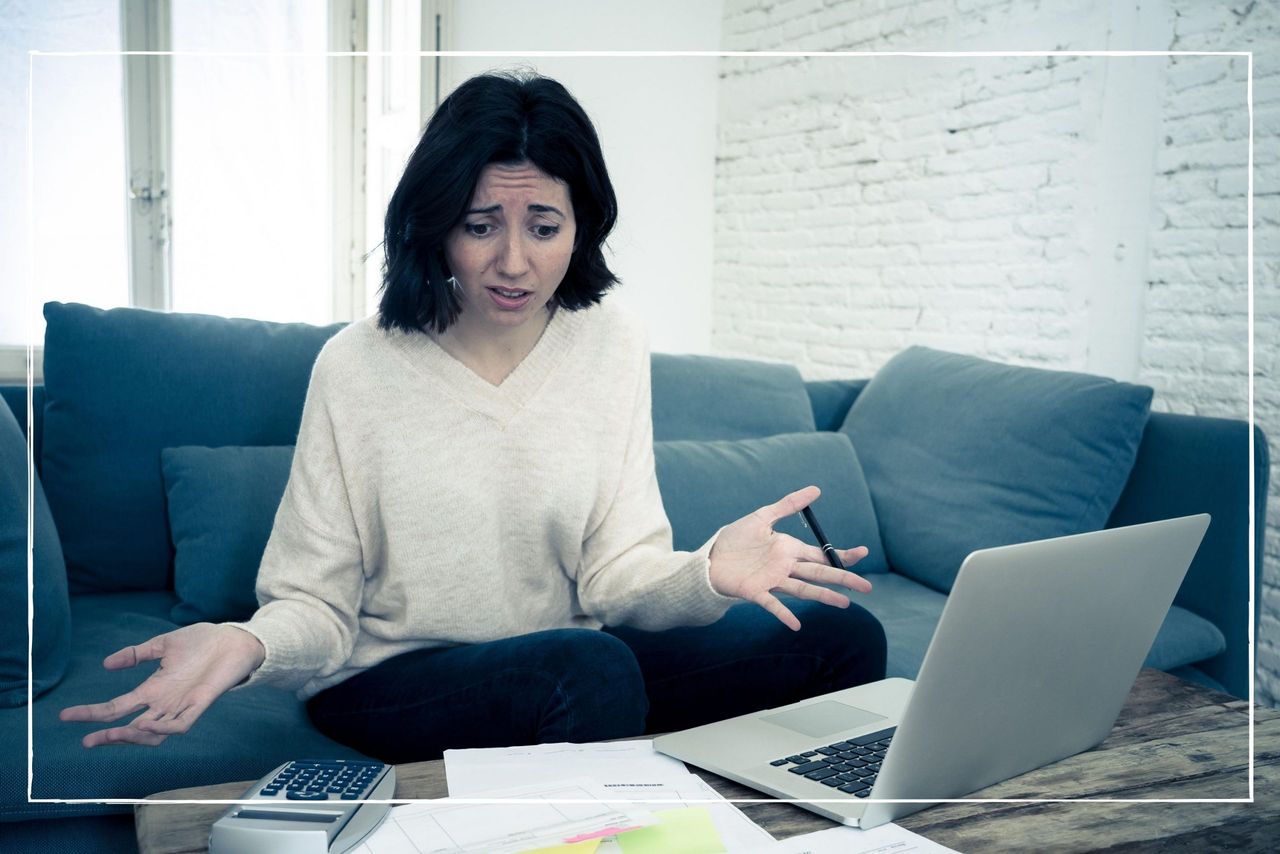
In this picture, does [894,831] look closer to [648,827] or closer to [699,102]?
[648,827]

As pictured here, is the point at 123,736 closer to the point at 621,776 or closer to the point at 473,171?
the point at 621,776

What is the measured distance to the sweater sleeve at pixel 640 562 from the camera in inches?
31.3

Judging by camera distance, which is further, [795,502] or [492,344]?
[492,344]

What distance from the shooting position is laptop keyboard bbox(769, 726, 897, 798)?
627 millimetres

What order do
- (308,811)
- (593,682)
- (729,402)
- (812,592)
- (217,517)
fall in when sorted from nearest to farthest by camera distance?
(308,811)
(812,592)
(593,682)
(217,517)
(729,402)

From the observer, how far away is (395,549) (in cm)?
76

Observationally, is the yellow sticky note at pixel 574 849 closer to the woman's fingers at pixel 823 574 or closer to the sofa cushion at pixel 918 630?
the woman's fingers at pixel 823 574

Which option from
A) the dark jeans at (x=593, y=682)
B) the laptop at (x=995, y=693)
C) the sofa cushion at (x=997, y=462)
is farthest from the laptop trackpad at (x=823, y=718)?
the sofa cushion at (x=997, y=462)

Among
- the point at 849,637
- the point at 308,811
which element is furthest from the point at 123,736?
the point at 849,637

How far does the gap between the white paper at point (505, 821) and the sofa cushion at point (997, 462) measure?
0.44 metres

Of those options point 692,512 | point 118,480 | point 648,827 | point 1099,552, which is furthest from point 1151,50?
point 118,480

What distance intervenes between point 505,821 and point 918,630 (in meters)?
0.47

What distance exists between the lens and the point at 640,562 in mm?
835

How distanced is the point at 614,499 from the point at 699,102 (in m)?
0.33
